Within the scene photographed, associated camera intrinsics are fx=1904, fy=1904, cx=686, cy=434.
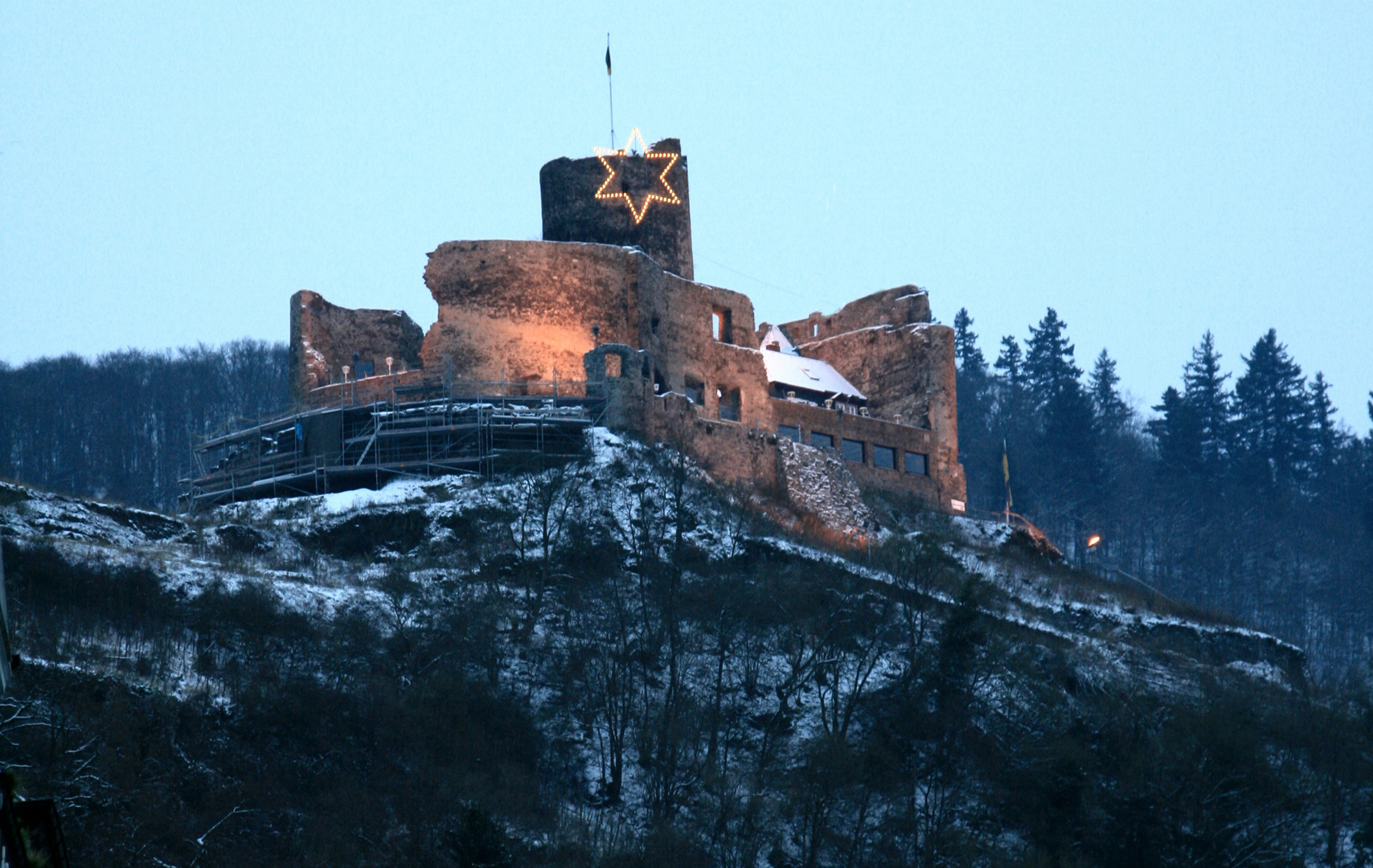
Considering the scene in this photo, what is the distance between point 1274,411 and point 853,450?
126ft

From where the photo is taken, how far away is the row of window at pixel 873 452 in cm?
5766

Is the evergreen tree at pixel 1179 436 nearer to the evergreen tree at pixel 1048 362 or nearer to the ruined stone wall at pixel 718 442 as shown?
the evergreen tree at pixel 1048 362

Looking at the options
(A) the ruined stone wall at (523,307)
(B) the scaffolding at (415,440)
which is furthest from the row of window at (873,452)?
(B) the scaffolding at (415,440)

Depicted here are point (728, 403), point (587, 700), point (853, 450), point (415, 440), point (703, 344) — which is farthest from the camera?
point (853, 450)

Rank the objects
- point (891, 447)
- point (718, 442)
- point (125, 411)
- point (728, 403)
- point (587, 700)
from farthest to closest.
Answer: point (125, 411), point (891, 447), point (728, 403), point (718, 442), point (587, 700)

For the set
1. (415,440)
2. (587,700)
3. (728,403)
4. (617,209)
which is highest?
(617,209)

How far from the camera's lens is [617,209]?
189ft

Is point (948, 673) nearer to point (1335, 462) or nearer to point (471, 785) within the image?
point (471, 785)

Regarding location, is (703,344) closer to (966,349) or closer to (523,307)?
(523,307)

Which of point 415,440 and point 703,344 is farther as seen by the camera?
point 703,344

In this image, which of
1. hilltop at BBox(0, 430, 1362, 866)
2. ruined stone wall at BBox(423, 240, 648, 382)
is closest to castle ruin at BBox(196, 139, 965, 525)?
ruined stone wall at BBox(423, 240, 648, 382)

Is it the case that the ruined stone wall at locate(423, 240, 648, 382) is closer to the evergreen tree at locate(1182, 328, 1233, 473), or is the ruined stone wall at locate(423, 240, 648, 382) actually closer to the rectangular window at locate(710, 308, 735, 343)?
the rectangular window at locate(710, 308, 735, 343)

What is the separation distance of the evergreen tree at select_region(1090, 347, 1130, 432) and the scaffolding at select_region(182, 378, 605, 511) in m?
46.6

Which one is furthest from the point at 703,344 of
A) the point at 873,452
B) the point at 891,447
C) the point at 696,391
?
the point at 891,447
